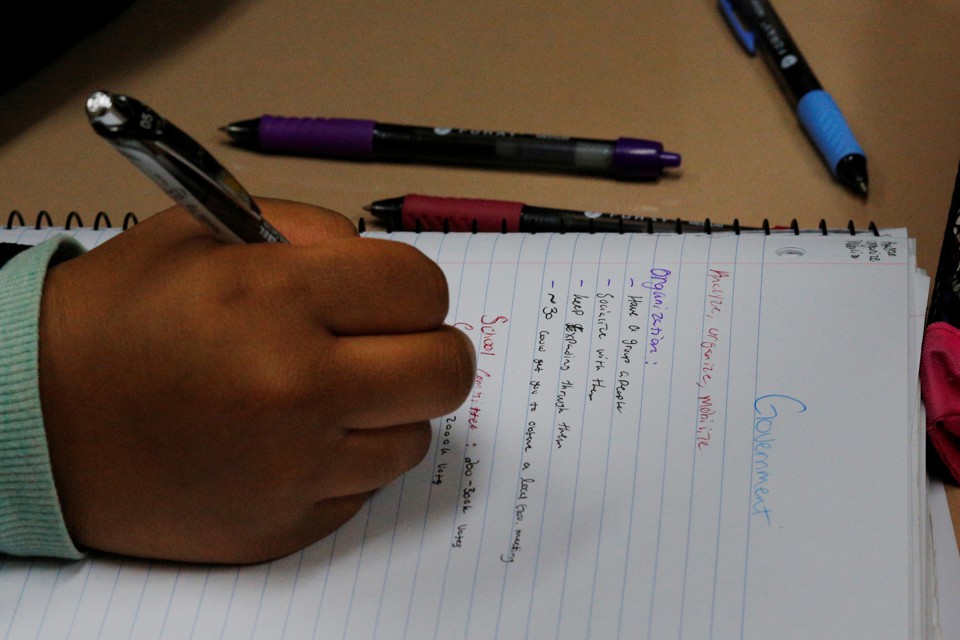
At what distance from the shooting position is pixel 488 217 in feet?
1.93

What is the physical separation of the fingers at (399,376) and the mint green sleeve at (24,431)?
4.6 inches

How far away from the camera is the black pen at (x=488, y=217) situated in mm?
575

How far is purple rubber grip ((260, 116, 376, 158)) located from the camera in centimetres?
65

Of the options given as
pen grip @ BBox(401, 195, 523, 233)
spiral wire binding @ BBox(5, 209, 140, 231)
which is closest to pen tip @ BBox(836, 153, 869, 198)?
pen grip @ BBox(401, 195, 523, 233)

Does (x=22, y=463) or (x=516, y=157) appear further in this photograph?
(x=516, y=157)

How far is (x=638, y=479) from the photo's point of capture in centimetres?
42

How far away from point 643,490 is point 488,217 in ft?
0.75

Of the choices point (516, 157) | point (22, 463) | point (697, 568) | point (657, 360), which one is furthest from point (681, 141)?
point (22, 463)

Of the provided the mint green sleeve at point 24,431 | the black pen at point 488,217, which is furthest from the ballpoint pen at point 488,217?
the mint green sleeve at point 24,431

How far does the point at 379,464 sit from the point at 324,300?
73 millimetres

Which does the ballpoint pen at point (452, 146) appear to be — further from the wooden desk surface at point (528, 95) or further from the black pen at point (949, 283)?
the black pen at point (949, 283)

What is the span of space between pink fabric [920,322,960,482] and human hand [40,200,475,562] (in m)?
0.22

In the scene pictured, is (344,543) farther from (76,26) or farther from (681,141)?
(76,26)

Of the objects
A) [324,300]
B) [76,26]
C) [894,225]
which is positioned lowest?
[324,300]
